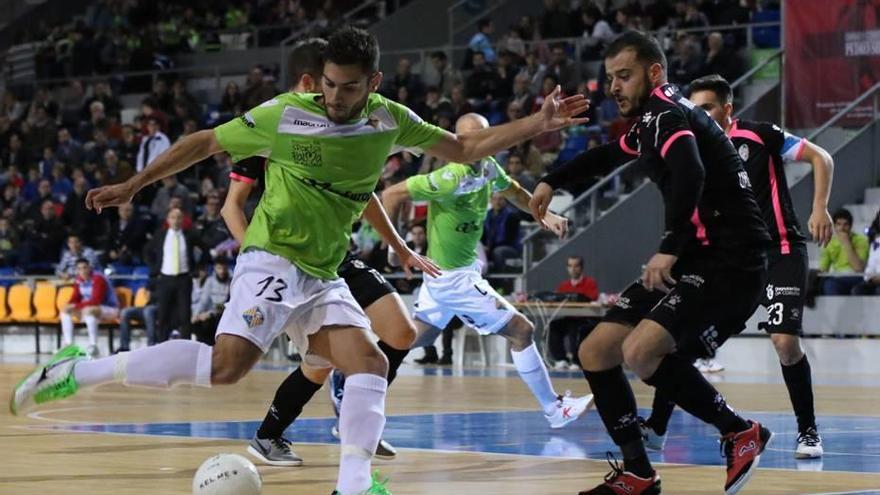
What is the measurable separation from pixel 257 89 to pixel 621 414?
21.8 metres

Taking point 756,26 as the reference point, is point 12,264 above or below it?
below

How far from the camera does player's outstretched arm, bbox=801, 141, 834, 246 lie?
923 centimetres

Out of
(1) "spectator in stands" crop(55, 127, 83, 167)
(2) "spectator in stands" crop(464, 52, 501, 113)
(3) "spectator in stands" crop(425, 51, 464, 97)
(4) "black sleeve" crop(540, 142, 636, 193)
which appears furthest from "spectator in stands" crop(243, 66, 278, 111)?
(4) "black sleeve" crop(540, 142, 636, 193)

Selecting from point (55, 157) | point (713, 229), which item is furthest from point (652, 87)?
point (55, 157)

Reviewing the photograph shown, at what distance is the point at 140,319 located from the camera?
24203mm

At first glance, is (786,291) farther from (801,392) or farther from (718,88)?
(718,88)

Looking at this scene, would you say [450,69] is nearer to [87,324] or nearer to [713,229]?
[87,324]

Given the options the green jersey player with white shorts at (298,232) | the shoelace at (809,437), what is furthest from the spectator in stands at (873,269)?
the green jersey player with white shorts at (298,232)

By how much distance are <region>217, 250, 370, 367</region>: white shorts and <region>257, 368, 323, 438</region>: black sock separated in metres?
2.07

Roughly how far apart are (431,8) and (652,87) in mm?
24428

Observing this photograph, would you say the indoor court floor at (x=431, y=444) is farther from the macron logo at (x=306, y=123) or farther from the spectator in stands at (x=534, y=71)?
the spectator in stands at (x=534, y=71)

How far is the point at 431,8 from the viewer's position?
31266 mm

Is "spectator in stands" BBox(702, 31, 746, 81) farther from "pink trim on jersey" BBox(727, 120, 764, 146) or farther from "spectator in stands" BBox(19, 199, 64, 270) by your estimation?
"pink trim on jersey" BBox(727, 120, 764, 146)

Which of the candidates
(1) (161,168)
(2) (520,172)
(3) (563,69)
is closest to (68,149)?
(3) (563,69)
